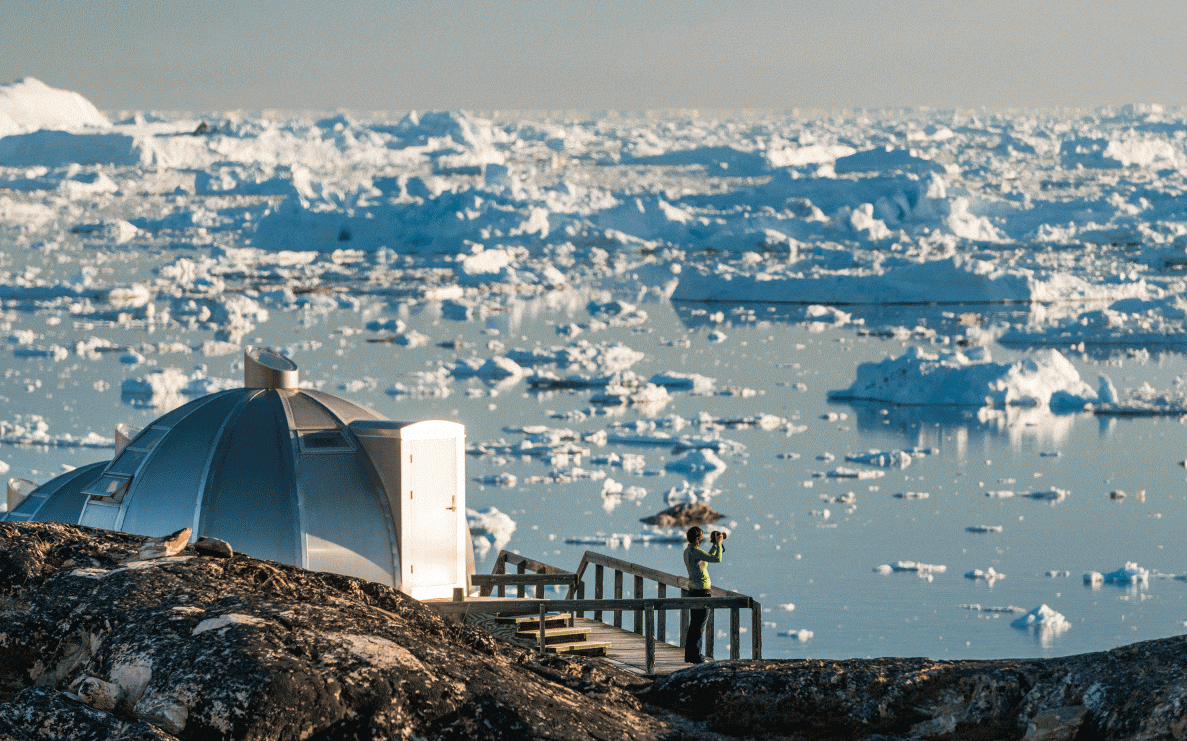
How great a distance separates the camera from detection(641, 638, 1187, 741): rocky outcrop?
4.39 meters

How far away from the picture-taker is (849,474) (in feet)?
102

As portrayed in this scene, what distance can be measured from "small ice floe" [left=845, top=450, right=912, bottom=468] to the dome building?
19.9m

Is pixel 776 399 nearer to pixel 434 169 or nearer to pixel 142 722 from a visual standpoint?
pixel 142 722

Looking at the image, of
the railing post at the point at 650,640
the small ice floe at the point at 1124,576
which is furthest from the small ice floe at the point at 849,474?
A: the railing post at the point at 650,640

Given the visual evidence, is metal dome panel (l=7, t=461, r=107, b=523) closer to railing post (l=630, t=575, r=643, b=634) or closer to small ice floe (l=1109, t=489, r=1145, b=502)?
railing post (l=630, t=575, r=643, b=634)

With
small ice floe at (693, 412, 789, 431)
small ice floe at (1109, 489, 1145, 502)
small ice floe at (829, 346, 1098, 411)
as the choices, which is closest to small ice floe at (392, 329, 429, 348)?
small ice floe at (693, 412, 789, 431)

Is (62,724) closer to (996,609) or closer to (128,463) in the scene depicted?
(128,463)

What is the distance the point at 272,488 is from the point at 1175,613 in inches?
599

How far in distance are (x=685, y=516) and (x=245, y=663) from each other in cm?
2340

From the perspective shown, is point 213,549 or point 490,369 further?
point 490,369

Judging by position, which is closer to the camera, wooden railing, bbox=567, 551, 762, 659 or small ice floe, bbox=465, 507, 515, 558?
wooden railing, bbox=567, 551, 762, 659

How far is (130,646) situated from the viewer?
4.14 m

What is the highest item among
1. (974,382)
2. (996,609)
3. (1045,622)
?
(974,382)

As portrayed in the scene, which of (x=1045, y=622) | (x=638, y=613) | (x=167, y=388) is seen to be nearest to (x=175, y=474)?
(x=638, y=613)
